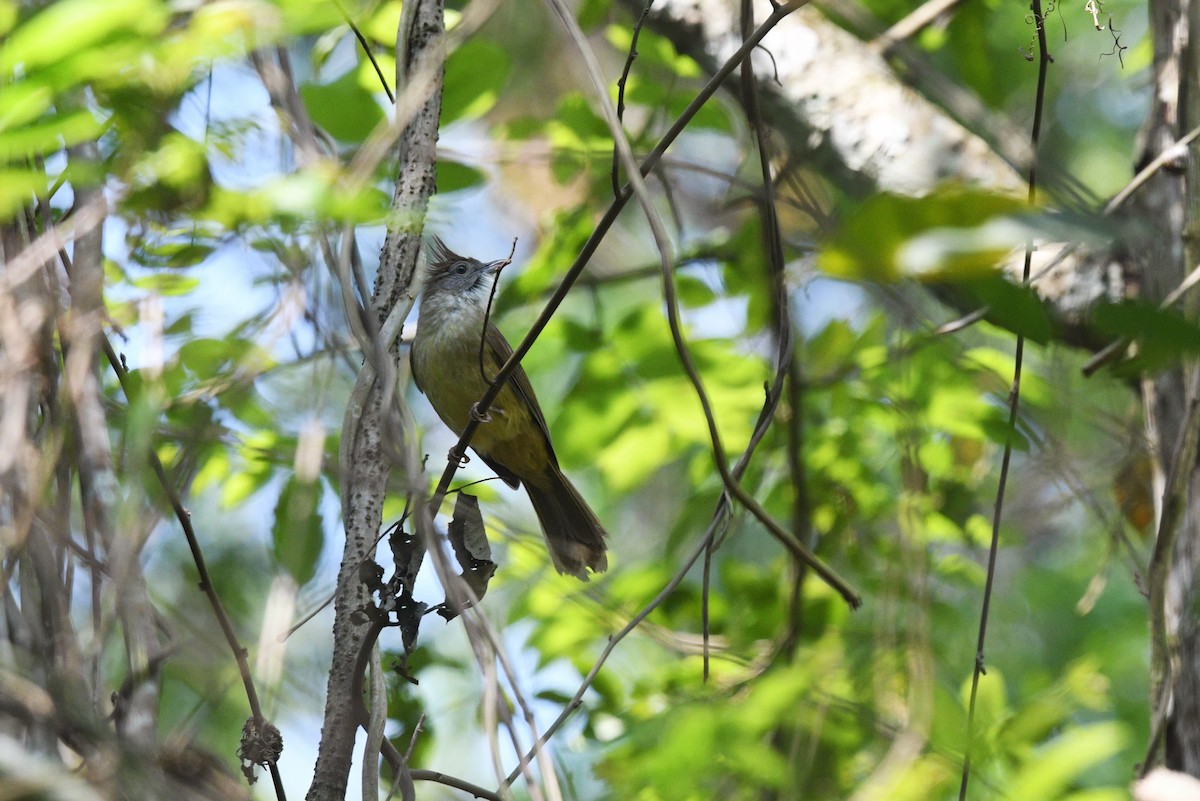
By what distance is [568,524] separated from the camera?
161 inches

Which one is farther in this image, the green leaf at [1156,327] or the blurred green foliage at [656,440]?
the blurred green foliage at [656,440]

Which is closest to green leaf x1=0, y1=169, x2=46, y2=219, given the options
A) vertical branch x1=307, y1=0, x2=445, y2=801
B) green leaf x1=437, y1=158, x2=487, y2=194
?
vertical branch x1=307, y1=0, x2=445, y2=801

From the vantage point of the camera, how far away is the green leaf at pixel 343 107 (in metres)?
3.18

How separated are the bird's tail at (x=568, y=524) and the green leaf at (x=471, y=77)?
144 cm

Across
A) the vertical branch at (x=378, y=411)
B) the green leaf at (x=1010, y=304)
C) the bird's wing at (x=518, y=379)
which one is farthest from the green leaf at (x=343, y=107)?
the green leaf at (x=1010, y=304)

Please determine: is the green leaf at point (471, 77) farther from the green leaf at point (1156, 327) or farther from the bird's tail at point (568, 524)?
the green leaf at point (1156, 327)

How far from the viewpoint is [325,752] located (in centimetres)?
184

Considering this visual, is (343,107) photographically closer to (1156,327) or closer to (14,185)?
(14,185)

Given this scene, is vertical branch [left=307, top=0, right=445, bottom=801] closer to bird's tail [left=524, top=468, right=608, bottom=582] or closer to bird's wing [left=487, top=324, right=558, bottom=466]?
bird's wing [left=487, top=324, right=558, bottom=466]

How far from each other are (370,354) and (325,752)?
686 millimetres

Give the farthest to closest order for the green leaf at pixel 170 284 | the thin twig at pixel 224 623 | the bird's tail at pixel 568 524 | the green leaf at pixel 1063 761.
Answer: the bird's tail at pixel 568 524
the green leaf at pixel 1063 761
the green leaf at pixel 170 284
the thin twig at pixel 224 623

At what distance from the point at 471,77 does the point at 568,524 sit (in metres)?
1.70

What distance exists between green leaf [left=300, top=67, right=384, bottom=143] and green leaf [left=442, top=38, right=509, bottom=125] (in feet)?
0.72

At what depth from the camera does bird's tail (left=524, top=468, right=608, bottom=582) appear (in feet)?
12.9
